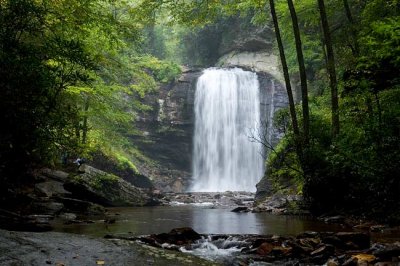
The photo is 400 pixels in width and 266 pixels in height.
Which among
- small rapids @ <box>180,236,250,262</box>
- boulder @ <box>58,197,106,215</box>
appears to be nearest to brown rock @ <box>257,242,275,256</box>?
small rapids @ <box>180,236,250,262</box>

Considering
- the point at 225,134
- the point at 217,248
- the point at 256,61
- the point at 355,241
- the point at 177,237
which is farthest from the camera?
the point at 256,61

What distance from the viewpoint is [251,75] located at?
34.5m

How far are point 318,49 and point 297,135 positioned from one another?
623 inches

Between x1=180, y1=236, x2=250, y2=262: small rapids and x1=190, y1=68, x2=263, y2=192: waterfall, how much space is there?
24.0 meters

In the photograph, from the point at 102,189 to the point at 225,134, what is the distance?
58.6ft

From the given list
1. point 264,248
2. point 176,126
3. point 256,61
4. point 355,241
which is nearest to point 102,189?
point 264,248

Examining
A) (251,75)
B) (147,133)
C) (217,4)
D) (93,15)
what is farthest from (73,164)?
(251,75)

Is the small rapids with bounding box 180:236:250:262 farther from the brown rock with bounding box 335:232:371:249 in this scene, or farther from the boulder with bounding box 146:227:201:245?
the brown rock with bounding box 335:232:371:249

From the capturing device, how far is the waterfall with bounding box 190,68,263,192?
1252 inches

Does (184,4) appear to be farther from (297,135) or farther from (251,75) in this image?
(251,75)

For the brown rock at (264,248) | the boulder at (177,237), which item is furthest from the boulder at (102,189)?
the brown rock at (264,248)

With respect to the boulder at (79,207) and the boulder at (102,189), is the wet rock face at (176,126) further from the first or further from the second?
the boulder at (79,207)

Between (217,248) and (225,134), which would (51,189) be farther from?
(225,134)

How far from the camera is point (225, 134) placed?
3241 centimetres
